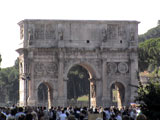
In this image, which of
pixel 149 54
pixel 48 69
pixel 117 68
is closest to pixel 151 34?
pixel 149 54

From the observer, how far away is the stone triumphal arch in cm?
5997

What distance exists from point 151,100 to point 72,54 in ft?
126

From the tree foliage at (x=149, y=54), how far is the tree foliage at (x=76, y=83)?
13594 millimetres

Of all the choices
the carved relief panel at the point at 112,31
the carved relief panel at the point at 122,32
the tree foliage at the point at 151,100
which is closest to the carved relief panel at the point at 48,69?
the carved relief panel at the point at 112,31

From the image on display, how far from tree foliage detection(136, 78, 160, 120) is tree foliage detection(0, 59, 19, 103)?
3622 inches

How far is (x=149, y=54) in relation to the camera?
7844cm

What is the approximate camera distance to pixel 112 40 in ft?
203

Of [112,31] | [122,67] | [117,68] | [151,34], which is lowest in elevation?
[117,68]

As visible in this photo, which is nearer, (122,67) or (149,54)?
(122,67)

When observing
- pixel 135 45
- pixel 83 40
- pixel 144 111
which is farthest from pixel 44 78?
pixel 144 111

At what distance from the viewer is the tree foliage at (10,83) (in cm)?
11492

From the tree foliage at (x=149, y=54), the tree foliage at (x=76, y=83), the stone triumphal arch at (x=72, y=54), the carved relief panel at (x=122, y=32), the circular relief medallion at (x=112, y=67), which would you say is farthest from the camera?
the tree foliage at (x=76, y=83)

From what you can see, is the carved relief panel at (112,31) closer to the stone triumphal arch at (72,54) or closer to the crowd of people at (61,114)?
the stone triumphal arch at (72,54)

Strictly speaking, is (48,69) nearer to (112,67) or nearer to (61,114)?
(112,67)
